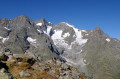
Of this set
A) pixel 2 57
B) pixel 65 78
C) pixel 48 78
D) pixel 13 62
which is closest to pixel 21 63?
pixel 13 62

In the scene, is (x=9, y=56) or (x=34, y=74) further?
(x=9, y=56)

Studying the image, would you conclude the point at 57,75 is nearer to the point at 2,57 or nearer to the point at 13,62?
the point at 13,62

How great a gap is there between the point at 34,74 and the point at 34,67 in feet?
13.7

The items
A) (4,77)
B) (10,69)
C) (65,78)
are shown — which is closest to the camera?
(4,77)

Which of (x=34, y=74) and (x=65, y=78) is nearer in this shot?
(x=34, y=74)

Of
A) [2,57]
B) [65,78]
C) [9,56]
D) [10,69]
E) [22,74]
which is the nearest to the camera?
[22,74]

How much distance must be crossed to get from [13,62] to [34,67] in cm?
403

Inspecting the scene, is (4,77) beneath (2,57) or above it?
beneath

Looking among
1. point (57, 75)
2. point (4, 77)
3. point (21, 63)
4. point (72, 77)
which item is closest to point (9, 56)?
point (21, 63)

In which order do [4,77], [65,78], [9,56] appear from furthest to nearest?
[9,56], [65,78], [4,77]

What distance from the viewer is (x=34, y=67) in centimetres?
3072

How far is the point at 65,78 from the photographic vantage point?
95.6ft

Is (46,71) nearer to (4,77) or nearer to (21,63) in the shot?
(21,63)

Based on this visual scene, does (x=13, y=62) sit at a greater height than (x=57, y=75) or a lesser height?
greater
